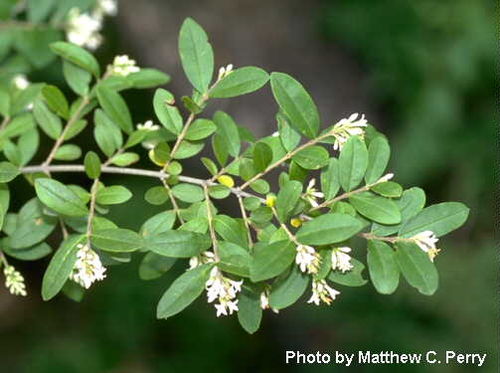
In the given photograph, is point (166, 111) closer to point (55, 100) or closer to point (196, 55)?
point (196, 55)

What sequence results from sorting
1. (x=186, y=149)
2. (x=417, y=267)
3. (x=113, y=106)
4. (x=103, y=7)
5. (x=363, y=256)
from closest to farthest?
(x=417, y=267) < (x=186, y=149) < (x=113, y=106) < (x=103, y=7) < (x=363, y=256)

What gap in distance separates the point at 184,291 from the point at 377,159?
22.2 inches

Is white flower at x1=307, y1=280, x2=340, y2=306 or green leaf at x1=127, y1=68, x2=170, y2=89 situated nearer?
white flower at x1=307, y1=280, x2=340, y2=306

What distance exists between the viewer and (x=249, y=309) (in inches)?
69.2

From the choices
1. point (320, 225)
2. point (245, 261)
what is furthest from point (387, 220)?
point (245, 261)

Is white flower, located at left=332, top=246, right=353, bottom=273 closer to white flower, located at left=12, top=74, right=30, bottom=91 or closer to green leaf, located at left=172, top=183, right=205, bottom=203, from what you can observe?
green leaf, located at left=172, top=183, right=205, bottom=203

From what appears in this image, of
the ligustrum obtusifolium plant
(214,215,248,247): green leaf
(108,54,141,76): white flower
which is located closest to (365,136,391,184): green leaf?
the ligustrum obtusifolium plant

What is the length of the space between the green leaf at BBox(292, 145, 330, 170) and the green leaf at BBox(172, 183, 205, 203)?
0.25 meters

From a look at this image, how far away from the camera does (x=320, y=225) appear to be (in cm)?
157

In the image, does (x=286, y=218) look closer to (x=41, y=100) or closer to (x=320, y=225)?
(x=320, y=225)

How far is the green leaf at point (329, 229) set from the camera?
1518mm

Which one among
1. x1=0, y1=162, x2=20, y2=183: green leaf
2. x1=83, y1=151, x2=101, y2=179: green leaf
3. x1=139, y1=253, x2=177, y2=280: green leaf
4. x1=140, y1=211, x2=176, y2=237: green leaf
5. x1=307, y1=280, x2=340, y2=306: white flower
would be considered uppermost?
x1=0, y1=162, x2=20, y2=183: green leaf

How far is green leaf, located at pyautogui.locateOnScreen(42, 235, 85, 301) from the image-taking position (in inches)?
65.8

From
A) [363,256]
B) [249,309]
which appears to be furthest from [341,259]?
A: [363,256]
